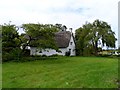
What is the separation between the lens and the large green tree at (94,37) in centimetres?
5359

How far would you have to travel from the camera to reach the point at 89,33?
177 feet

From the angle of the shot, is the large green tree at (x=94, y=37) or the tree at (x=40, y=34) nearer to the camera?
the tree at (x=40, y=34)

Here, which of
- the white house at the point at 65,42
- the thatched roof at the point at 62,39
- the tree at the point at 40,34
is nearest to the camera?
the tree at the point at 40,34

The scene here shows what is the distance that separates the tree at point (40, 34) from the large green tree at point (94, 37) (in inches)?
951

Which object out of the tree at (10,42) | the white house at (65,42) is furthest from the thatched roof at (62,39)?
the tree at (10,42)

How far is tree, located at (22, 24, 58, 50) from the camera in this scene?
28.8 metres

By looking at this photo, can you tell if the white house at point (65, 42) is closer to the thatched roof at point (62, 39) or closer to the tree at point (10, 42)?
the thatched roof at point (62, 39)

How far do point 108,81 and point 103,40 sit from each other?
4351 centimetres

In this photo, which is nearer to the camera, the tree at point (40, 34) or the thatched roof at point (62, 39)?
the tree at point (40, 34)

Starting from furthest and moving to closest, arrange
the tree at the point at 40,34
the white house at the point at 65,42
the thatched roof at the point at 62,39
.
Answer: the thatched roof at the point at 62,39 < the white house at the point at 65,42 < the tree at the point at 40,34

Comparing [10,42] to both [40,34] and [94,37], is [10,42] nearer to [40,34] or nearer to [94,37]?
[40,34]

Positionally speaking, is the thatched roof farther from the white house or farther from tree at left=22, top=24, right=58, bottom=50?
tree at left=22, top=24, right=58, bottom=50

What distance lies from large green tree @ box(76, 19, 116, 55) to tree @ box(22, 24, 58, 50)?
24168mm

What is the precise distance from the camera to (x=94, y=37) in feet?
176
